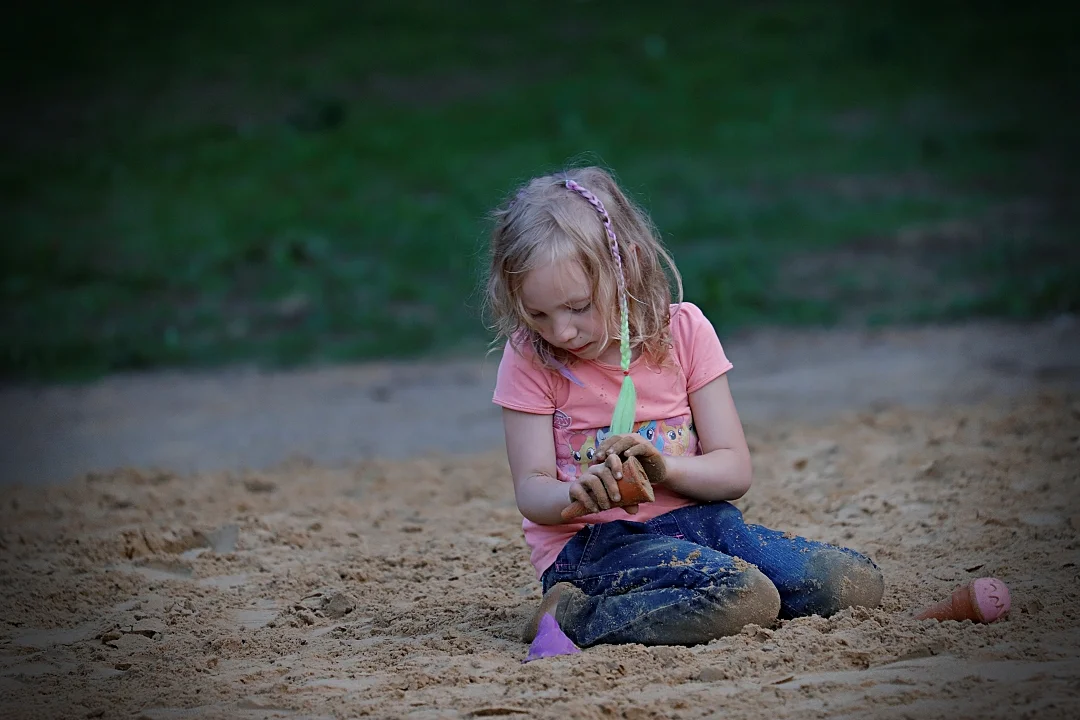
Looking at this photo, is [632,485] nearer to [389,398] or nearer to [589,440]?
[589,440]

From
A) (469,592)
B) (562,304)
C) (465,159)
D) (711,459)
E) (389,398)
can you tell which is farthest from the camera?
(465,159)

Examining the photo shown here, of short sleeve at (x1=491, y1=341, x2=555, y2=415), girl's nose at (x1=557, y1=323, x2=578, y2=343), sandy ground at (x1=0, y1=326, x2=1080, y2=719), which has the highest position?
girl's nose at (x1=557, y1=323, x2=578, y2=343)

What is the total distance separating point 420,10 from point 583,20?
5.23 ft

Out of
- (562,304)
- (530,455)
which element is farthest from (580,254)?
(530,455)

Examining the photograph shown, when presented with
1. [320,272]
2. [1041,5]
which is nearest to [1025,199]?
[1041,5]

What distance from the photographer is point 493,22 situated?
40.7 feet

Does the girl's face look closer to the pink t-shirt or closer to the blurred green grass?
the pink t-shirt

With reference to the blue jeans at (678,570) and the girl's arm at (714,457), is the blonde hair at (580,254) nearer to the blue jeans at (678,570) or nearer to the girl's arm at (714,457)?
the girl's arm at (714,457)

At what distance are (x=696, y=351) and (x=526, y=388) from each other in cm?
40

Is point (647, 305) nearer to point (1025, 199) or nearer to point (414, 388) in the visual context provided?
point (414, 388)

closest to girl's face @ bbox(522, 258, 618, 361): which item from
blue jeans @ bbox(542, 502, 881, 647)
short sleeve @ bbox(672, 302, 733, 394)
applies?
short sleeve @ bbox(672, 302, 733, 394)

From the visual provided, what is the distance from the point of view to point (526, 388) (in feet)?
9.59

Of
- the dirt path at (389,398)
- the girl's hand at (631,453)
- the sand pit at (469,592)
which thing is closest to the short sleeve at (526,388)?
the girl's hand at (631,453)

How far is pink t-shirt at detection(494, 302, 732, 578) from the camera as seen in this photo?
2922mm
